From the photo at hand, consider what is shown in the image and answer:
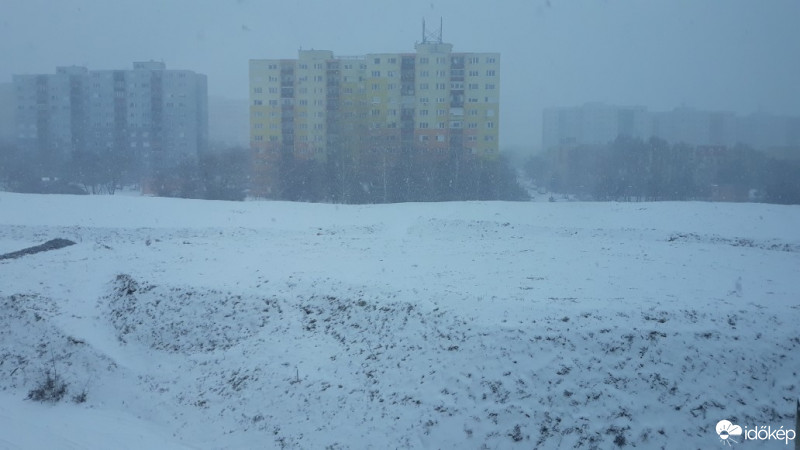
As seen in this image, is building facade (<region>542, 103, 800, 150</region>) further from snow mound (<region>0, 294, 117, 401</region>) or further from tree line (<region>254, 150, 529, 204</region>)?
snow mound (<region>0, 294, 117, 401</region>)

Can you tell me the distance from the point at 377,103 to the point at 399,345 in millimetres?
21900

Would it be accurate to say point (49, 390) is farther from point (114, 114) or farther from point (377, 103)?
point (114, 114)

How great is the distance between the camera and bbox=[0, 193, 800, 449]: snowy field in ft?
20.7

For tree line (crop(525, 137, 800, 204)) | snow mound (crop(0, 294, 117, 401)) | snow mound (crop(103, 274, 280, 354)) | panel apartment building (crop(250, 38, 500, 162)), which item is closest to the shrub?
snow mound (crop(0, 294, 117, 401))

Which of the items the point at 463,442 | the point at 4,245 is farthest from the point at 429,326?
the point at 4,245

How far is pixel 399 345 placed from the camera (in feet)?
25.2

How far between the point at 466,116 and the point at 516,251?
605 inches

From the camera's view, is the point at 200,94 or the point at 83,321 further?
the point at 200,94

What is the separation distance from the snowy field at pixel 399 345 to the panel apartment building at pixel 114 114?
17002 millimetres

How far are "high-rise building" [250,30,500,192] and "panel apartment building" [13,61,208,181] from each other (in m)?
4.64

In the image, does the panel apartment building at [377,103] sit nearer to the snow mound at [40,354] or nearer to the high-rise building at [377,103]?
the high-rise building at [377,103]

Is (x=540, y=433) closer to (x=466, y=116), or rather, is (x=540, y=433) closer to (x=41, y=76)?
(x=466, y=116)

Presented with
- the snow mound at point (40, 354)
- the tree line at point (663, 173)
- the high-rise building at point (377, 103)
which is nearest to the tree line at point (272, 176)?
the high-rise building at point (377, 103)

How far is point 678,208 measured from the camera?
771 inches
